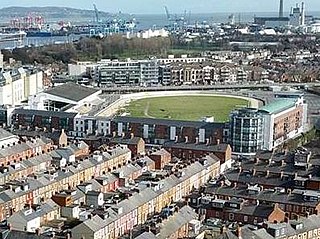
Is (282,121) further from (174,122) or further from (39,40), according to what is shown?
(39,40)

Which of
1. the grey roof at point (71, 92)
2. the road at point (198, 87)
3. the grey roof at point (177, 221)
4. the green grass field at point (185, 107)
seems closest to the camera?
the grey roof at point (177, 221)

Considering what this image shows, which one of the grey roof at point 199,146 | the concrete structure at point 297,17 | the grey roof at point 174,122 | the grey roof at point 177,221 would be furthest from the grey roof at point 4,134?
the concrete structure at point 297,17

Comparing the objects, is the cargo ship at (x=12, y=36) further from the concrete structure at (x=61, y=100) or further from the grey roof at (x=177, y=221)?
the grey roof at (x=177, y=221)

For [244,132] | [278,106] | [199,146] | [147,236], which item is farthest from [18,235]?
[278,106]

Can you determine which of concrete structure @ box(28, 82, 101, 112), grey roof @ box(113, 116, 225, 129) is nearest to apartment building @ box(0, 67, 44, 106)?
concrete structure @ box(28, 82, 101, 112)

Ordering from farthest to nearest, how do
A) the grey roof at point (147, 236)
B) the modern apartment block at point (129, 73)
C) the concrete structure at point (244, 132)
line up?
the modern apartment block at point (129, 73) → the concrete structure at point (244, 132) → the grey roof at point (147, 236)

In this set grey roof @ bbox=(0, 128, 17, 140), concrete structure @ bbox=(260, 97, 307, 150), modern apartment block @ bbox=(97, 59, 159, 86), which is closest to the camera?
grey roof @ bbox=(0, 128, 17, 140)

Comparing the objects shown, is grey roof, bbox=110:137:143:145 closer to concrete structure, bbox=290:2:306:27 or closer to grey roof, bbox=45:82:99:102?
grey roof, bbox=45:82:99:102

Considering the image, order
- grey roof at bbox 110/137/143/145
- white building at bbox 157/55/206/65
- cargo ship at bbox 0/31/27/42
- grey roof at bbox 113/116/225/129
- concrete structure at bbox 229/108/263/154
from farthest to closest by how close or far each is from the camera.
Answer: cargo ship at bbox 0/31/27/42
white building at bbox 157/55/206/65
grey roof at bbox 113/116/225/129
concrete structure at bbox 229/108/263/154
grey roof at bbox 110/137/143/145

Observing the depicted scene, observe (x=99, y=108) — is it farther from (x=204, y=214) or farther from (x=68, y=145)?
(x=204, y=214)
